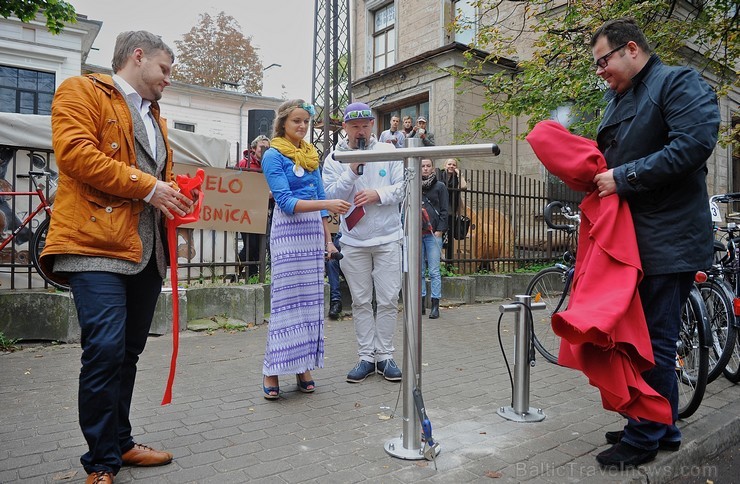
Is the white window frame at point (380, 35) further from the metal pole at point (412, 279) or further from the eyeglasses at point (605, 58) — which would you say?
the metal pole at point (412, 279)

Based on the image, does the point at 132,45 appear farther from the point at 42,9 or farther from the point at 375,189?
the point at 42,9

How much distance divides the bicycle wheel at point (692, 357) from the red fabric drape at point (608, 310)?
3.07ft

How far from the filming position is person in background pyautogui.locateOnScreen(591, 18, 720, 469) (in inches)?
106

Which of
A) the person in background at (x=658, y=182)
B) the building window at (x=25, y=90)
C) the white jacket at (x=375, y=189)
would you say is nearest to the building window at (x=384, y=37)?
the building window at (x=25, y=90)

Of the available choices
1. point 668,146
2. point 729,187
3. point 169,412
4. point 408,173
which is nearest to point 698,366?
point 668,146

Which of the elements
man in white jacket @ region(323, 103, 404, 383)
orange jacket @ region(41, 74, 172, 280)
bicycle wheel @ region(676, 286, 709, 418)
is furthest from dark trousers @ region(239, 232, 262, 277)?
bicycle wheel @ region(676, 286, 709, 418)

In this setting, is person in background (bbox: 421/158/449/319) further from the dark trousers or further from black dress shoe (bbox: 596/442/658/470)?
black dress shoe (bbox: 596/442/658/470)

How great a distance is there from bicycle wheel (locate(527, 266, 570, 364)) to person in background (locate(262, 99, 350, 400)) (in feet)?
7.00

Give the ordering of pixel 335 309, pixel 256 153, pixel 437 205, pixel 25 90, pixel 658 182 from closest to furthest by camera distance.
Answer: pixel 658 182 < pixel 335 309 < pixel 437 205 < pixel 256 153 < pixel 25 90

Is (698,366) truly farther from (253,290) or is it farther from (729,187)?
(729,187)

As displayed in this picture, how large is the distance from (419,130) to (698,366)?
8201 mm

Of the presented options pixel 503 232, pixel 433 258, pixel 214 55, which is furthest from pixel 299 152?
pixel 214 55

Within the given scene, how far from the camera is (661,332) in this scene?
285cm

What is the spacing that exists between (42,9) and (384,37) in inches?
495
